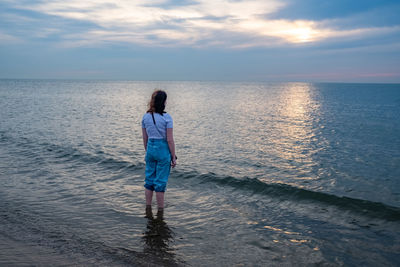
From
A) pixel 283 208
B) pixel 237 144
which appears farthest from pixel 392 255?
pixel 237 144

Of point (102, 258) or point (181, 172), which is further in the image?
point (181, 172)

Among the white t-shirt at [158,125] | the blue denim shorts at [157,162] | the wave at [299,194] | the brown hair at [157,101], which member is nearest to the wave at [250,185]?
the wave at [299,194]

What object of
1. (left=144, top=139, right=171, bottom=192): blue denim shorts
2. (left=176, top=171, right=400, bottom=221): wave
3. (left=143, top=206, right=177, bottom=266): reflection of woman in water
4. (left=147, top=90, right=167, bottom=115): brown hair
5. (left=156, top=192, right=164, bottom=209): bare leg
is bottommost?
(left=176, top=171, right=400, bottom=221): wave

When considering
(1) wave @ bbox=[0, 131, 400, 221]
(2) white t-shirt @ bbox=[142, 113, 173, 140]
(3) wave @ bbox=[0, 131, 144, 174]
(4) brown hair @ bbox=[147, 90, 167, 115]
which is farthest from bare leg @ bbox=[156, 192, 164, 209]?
(3) wave @ bbox=[0, 131, 144, 174]

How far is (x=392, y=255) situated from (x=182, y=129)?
18.5 meters

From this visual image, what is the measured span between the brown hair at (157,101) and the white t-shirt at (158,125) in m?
0.12

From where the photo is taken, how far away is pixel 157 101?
586cm

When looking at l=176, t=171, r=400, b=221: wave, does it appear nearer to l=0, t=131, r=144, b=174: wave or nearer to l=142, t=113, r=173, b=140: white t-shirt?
l=0, t=131, r=144, b=174: wave

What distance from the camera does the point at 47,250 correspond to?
5.10 m

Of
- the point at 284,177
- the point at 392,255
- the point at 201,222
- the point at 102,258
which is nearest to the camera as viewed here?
the point at 102,258

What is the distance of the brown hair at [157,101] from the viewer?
229 inches

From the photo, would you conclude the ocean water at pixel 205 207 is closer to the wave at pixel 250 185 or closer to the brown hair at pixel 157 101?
the wave at pixel 250 185

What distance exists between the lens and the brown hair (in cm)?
582

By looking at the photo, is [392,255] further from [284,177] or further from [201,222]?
[284,177]
